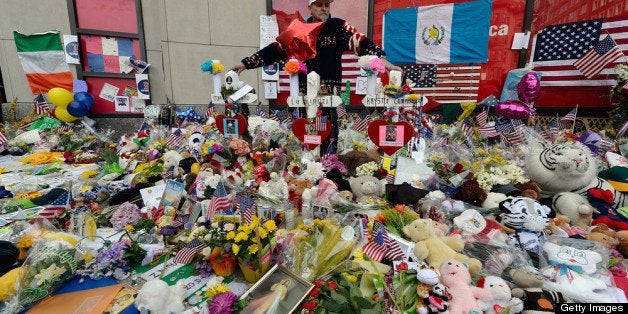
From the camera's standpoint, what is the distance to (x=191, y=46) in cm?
780

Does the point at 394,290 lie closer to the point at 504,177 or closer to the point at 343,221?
the point at 343,221

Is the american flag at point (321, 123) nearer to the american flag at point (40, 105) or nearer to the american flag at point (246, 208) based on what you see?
the american flag at point (246, 208)

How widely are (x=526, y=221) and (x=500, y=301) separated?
2.82 feet

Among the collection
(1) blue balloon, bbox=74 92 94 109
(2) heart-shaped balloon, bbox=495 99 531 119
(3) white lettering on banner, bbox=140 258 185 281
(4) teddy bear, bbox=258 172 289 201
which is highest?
(1) blue balloon, bbox=74 92 94 109

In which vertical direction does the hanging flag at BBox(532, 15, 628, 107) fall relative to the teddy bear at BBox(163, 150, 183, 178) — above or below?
above

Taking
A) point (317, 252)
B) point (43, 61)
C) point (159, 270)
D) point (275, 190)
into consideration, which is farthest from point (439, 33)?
point (43, 61)

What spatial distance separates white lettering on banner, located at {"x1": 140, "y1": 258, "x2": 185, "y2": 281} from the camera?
6.97ft

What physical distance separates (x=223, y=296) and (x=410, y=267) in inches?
42.8

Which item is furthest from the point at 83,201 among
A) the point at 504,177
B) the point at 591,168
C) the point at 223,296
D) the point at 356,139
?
the point at 591,168

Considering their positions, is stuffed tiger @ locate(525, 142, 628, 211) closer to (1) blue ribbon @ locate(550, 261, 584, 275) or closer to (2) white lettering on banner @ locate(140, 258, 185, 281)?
(1) blue ribbon @ locate(550, 261, 584, 275)

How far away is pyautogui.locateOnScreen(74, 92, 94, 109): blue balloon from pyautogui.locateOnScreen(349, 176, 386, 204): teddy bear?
7.39 metres

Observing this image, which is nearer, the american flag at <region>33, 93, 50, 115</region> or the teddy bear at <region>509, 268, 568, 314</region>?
the teddy bear at <region>509, 268, 568, 314</region>

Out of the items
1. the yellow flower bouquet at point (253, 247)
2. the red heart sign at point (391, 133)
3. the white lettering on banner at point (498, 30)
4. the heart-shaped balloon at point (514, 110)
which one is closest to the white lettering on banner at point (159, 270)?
the yellow flower bouquet at point (253, 247)

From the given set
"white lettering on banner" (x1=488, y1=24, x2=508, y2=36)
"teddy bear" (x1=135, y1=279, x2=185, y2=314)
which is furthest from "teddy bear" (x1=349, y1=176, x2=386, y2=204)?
"white lettering on banner" (x1=488, y1=24, x2=508, y2=36)
